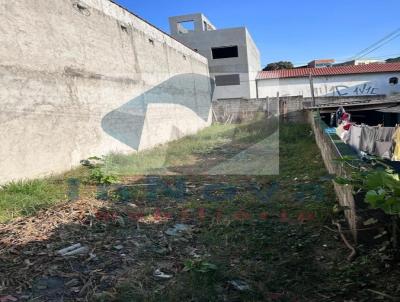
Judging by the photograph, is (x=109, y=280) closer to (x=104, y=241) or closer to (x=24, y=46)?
(x=104, y=241)

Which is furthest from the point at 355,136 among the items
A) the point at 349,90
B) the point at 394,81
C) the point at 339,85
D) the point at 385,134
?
the point at 394,81

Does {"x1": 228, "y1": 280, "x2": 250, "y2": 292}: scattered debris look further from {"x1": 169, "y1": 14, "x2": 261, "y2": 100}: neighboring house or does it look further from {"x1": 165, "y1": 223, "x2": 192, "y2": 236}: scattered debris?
{"x1": 169, "y1": 14, "x2": 261, "y2": 100}: neighboring house

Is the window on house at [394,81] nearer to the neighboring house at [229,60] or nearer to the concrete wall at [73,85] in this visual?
the neighboring house at [229,60]

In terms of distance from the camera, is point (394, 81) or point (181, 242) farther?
point (394, 81)

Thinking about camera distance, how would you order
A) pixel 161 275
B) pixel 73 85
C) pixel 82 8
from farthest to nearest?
1. pixel 82 8
2. pixel 73 85
3. pixel 161 275

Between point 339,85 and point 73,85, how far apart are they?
18.9 meters

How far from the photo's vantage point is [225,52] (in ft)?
68.4

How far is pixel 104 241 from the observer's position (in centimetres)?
328

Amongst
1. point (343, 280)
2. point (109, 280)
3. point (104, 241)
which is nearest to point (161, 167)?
point (104, 241)

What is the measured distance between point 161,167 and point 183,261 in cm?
475

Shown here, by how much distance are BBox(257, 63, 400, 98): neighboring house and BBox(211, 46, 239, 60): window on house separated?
7.72ft

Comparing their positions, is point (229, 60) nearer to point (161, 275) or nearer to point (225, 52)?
point (225, 52)

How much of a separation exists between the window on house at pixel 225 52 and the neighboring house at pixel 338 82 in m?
2.35

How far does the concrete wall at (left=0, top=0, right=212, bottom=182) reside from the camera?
17.0ft
